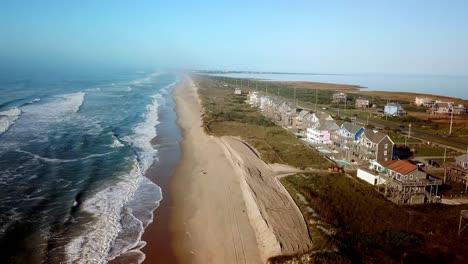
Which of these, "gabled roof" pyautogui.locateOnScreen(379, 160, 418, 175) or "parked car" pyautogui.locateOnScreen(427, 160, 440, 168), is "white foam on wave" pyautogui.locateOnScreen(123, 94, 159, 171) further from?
"parked car" pyautogui.locateOnScreen(427, 160, 440, 168)

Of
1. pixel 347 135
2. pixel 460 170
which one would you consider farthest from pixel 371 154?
pixel 460 170

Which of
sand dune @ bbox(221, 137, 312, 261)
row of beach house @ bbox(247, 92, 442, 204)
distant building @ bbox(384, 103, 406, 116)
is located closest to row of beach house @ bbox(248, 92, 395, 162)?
row of beach house @ bbox(247, 92, 442, 204)

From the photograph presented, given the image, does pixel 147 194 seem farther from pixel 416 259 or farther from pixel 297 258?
pixel 416 259

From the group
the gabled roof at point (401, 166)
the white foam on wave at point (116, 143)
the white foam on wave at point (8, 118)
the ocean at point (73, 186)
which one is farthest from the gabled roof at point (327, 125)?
the white foam on wave at point (8, 118)

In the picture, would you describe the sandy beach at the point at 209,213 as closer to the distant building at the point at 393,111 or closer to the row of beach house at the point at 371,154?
the row of beach house at the point at 371,154

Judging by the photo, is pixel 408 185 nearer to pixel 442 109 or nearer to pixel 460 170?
pixel 460 170
